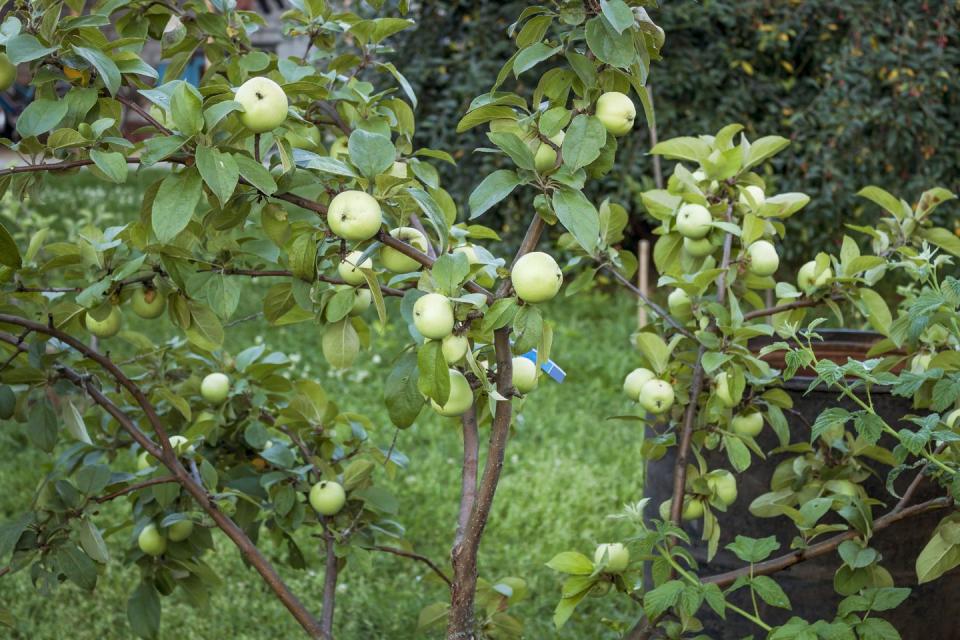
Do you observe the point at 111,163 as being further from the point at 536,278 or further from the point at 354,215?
the point at 536,278

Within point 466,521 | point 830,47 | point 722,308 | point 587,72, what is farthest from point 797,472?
point 830,47

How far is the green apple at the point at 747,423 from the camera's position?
1632 mm

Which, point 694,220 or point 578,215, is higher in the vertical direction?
point 578,215

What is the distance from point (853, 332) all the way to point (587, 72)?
1244mm

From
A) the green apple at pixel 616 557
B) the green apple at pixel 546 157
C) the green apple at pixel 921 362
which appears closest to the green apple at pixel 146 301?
the green apple at pixel 546 157

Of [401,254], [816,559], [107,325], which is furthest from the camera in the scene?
[816,559]

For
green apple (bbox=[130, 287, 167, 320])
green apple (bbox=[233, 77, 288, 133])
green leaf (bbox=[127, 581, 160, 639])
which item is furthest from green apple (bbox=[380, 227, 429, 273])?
green leaf (bbox=[127, 581, 160, 639])

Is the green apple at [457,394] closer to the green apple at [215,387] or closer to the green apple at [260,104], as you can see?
the green apple at [260,104]

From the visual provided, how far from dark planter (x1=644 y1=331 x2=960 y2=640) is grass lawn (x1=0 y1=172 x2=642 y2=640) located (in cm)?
47

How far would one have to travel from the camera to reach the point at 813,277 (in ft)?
5.35

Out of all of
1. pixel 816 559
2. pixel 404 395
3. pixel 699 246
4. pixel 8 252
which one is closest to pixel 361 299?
pixel 404 395

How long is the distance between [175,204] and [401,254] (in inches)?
11.5

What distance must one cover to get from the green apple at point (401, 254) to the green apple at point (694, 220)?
42 cm

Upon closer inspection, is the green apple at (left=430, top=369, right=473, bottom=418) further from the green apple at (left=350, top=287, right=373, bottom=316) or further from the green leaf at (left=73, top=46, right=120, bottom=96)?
the green leaf at (left=73, top=46, right=120, bottom=96)
